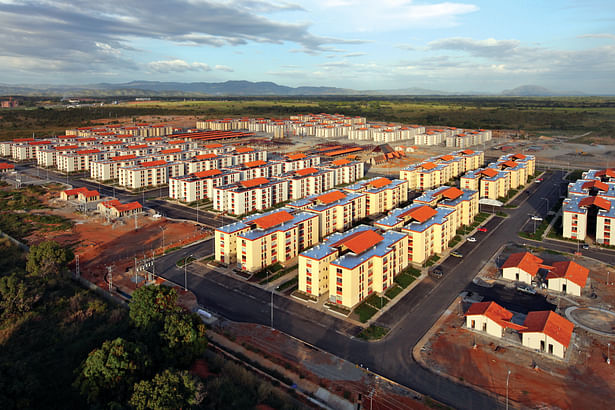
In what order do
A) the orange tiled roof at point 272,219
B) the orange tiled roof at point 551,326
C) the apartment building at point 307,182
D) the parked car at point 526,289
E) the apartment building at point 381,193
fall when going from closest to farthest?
1. the orange tiled roof at point 551,326
2. the parked car at point 526,289
3. the orange tiled roof at point 272,219
4. the apartment building at point 381,193
5. the apartment building at point 307,182

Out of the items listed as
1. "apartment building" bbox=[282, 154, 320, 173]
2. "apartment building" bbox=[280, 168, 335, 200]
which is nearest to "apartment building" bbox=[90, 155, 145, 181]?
"apartment building" bbox=[282, 154, 320, 173]

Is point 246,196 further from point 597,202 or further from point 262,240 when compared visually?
point 597,202

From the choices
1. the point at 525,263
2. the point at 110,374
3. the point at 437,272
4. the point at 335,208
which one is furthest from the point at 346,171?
the point at 110,374

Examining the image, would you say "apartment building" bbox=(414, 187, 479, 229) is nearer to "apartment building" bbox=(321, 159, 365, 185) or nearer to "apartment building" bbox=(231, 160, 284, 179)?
"apartment building" bbox=(321, 159, 365, 185)

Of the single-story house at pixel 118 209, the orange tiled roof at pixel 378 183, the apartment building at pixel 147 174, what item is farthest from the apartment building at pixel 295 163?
the single-story house at pixel 118 209

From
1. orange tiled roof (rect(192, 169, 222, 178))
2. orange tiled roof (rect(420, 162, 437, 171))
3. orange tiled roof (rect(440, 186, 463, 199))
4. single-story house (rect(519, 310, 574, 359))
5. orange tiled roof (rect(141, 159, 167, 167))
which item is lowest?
single-story house (rect(519, 310, 574, 359))

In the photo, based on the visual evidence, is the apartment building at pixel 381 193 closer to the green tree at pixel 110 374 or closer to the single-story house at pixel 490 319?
the single-story house at pixel 490 319

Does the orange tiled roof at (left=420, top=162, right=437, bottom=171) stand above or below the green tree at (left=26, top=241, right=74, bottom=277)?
above
